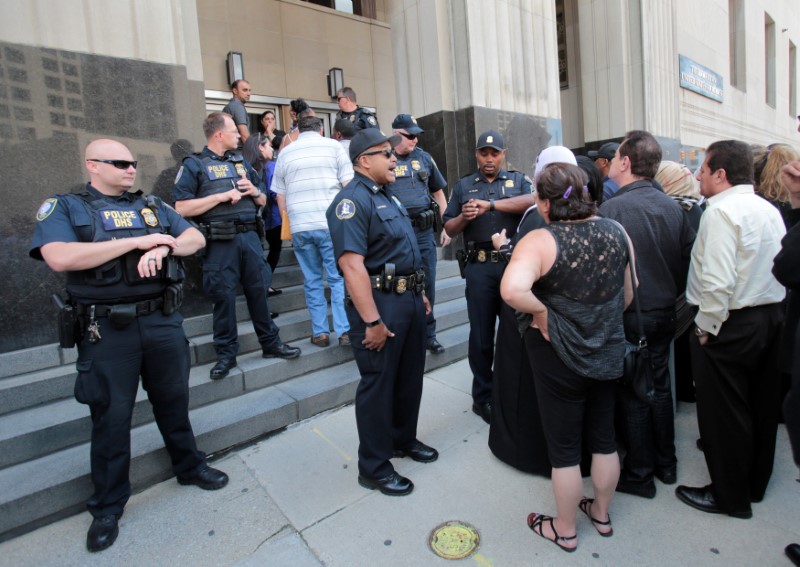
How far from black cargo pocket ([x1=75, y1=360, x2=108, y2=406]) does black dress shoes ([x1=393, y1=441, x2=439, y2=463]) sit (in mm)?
1725

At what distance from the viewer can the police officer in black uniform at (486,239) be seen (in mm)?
3492

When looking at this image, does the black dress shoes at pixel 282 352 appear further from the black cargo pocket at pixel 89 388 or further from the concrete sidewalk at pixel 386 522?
the black cargo pocket at pixel 89 388

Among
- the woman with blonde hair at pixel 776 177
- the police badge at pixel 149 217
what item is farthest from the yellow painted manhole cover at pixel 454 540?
the woman with blonde hair at pixel 776 177

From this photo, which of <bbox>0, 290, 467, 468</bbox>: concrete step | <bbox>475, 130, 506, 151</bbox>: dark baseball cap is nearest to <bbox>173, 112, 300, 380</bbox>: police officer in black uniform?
<bbox>0, 290, 467, 468</bbox>: concrete step

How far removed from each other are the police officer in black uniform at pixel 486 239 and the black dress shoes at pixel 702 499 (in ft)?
4.22

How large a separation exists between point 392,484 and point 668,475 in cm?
159

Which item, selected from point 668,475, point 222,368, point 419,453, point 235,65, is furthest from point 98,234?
point 235,65

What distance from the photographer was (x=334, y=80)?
930cm

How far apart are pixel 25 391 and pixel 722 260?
168 inches

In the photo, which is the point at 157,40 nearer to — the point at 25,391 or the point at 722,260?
→ the point at 25,391

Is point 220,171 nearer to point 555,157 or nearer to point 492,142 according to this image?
point 492,142

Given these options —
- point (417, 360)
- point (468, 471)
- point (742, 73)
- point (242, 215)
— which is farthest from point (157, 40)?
point (742, 73)

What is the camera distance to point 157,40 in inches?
165

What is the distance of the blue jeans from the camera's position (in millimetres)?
4184
